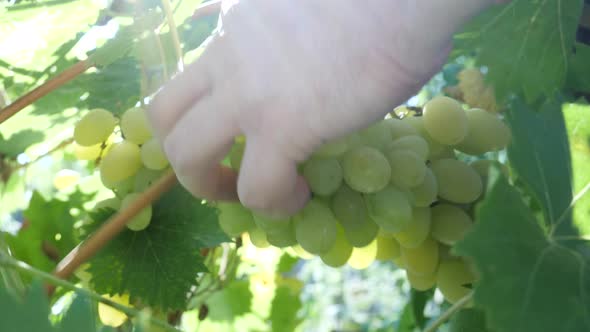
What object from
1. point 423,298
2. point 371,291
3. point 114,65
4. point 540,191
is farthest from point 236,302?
point 371,291

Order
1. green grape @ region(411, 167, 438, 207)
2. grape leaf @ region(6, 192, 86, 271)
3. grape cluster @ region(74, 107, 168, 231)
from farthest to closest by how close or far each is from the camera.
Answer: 1. grape leaf @ region(6, 192, 86, 271)
2. grape cluster @ region(74, 107, 168, 231)
3. green grape @ region(411, 167, 438, 207)

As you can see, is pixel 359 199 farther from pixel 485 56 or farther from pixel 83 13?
pixel 83 13

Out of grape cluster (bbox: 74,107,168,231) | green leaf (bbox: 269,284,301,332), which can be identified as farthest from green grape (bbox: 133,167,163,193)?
green leaf (bbox: 269,284,301,332)

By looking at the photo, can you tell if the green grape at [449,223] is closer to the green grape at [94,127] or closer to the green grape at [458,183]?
the green grape at [458,183]

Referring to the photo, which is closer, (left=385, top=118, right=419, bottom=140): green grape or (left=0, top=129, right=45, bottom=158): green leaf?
(left=385, top=118, right=419, bottom=140): green grape

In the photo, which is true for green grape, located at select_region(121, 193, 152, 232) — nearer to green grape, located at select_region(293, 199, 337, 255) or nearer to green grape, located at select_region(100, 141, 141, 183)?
green grape, located at select_region(100, 141, 141, 183)

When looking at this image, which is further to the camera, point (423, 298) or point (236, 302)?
point (236, 302)
